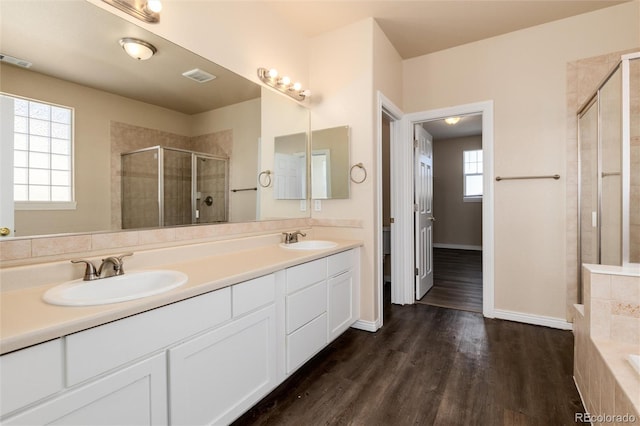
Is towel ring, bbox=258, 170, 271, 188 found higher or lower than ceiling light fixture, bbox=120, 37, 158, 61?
lower

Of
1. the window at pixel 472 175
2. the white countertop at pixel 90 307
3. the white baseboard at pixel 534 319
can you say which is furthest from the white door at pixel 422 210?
the window at pixel 472 175

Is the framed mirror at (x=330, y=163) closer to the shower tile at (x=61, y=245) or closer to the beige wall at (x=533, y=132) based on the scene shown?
the beige wall at (x=533, y=132)

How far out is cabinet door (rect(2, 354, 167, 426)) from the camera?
802 mm

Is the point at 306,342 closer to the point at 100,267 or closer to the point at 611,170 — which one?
the point at 100,267

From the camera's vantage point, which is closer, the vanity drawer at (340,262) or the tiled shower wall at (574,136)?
the vanity drawer at (340,262)

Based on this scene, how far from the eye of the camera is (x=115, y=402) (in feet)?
3.08

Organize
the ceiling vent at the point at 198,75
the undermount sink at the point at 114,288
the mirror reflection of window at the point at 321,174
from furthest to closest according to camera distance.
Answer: the mirror reflection of window at the point at 321,174, the ceiling vent at the point at 198,75, the undermount sink at the point at 114,288

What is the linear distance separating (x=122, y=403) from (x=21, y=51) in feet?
4.53

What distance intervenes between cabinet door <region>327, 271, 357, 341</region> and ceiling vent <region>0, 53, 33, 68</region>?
73.8 inches

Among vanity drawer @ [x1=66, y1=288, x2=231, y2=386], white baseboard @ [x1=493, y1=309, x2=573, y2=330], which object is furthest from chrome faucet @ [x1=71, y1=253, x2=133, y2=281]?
white baseboard @ [x1=493, y1=309, x2=573, y2=330]

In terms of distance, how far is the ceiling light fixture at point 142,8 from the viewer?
148cm

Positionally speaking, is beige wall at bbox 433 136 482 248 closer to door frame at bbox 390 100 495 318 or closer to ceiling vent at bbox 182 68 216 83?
door frame at bbox 390 100 495 318

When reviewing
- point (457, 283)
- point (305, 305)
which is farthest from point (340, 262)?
point (457, 283)

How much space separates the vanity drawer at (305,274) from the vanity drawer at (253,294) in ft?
0.50
